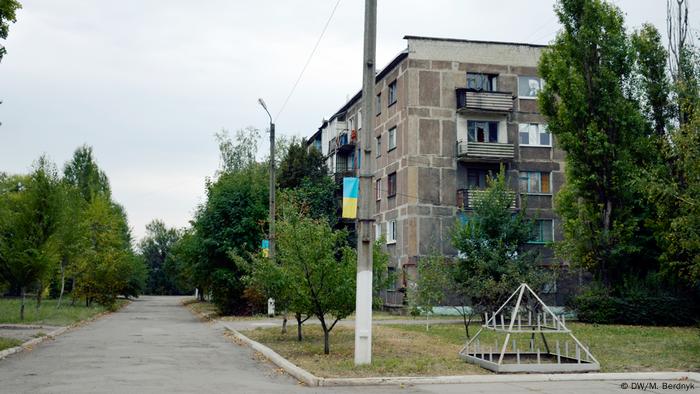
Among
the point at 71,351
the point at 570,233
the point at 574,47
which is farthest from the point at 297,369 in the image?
the point at 574,47

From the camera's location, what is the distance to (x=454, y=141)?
38.2 metres

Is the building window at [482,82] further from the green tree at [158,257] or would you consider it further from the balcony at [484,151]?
the green tree at [158,257]

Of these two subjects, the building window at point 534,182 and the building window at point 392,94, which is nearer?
A: the building window at point 534,182

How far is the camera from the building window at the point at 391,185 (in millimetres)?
39972

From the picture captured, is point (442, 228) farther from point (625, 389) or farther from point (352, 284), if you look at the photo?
point (625, 389)

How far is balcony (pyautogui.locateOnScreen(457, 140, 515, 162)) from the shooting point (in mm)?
37250

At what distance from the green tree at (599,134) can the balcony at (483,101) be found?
23.2 ft

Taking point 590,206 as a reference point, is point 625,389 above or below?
below

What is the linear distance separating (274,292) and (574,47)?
61.2ft

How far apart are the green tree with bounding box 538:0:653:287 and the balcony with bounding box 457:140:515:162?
682 cm

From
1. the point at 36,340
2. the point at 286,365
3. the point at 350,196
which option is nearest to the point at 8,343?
the point at 36,340

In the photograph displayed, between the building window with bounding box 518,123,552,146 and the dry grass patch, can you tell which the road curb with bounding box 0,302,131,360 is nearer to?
the dry grass patch

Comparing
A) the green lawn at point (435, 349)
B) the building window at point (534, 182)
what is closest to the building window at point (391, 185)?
the building window at point (534, 182)

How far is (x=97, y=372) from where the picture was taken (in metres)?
12.8
